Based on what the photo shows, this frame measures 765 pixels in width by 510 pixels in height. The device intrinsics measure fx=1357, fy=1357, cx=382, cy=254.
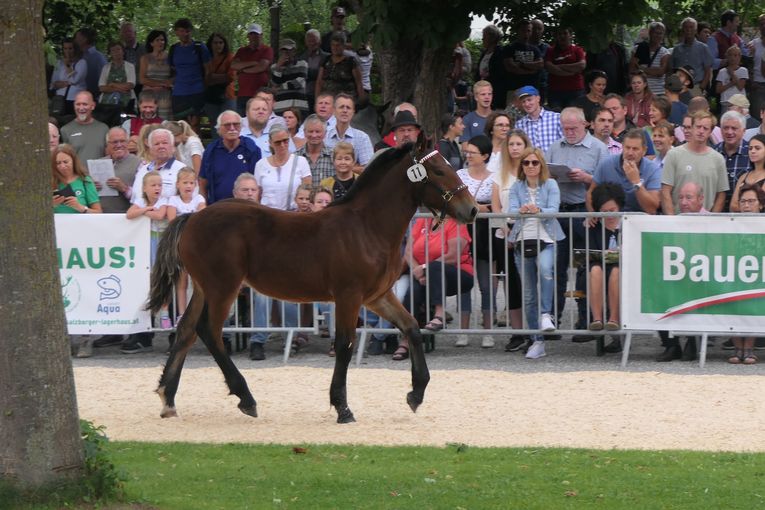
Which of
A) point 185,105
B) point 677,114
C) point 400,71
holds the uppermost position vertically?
point 400,71

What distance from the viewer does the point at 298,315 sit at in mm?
13367

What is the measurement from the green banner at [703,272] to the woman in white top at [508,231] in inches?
52.4

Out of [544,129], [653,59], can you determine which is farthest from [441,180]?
[653,59]

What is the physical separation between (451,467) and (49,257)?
295cm

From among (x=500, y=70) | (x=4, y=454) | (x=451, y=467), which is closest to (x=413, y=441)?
(x=451, y=467)

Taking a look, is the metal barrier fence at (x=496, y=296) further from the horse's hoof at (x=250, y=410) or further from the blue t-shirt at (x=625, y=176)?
the horse's hoof at (x=250, y=410)

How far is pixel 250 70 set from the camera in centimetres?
2016

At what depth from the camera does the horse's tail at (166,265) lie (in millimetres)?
10633

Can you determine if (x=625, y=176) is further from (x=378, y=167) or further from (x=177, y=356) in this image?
(x=177, y=356)

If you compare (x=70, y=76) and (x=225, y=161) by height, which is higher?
(x=70, y=76)

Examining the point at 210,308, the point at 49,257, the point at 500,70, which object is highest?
the point at 500,70

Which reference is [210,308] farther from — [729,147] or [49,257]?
[729,147]

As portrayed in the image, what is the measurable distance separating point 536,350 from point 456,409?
254 cm

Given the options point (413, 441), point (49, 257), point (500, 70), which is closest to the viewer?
point (49, 257)
